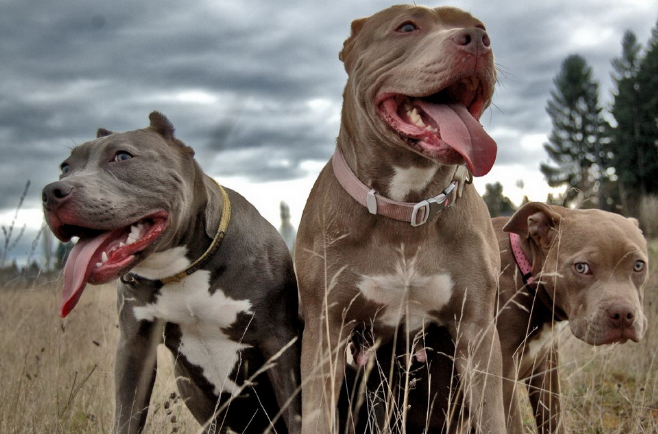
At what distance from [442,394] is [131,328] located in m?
1.95

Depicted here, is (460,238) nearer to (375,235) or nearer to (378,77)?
(375,235)

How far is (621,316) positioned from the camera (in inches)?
168

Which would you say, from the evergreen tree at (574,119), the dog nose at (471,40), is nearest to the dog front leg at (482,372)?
the dog nose at (471,40)

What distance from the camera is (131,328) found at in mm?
4199

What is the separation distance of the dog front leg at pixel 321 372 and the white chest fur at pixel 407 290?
0.28m

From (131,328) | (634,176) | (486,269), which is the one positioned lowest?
(131,328)

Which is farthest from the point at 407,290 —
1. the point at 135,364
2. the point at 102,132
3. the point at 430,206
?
the point at 102,132

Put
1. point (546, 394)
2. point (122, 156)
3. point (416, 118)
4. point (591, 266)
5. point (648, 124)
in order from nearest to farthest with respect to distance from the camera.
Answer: point (416, 118) → point (122, 156) → point (591, 266) → point (546, 394) → point (648, 124)

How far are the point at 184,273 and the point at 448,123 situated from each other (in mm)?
1741

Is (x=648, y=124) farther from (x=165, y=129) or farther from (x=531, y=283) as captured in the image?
(x=165, y=129)

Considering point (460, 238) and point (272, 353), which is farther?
point (272, 353)

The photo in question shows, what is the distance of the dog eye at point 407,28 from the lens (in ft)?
12.3

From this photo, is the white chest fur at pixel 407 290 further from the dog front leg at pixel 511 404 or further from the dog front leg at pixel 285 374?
the dog front leg at pixel 511 404

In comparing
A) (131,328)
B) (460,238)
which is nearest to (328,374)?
(460,238)
